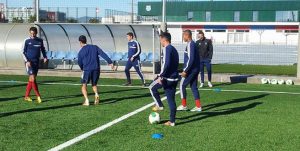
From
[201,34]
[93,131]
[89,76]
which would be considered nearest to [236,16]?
[201,34]

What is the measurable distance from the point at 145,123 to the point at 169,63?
1361mm

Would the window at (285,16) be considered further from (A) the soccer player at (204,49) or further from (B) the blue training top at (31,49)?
(B) the blue training top at (31,49)

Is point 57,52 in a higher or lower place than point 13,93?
higher

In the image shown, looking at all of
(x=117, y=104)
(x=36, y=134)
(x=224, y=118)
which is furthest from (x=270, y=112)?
(x=36, y=134)

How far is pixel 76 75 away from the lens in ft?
62.6

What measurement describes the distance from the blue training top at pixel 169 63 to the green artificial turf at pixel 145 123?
998 mm

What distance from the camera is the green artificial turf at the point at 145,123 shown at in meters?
7.27

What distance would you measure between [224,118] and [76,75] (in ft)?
34.6

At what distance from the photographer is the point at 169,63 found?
27.8 feet

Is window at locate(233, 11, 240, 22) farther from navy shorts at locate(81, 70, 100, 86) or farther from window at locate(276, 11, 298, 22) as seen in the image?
navy shorts at locate(81, 70, 100, 86)

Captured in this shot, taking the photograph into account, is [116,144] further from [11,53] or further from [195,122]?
[11,53]

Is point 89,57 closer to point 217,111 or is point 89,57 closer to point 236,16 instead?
point 217,111

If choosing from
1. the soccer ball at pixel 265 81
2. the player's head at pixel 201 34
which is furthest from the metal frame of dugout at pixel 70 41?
the player's head at pixel 201 34

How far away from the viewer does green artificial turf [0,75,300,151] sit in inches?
286
